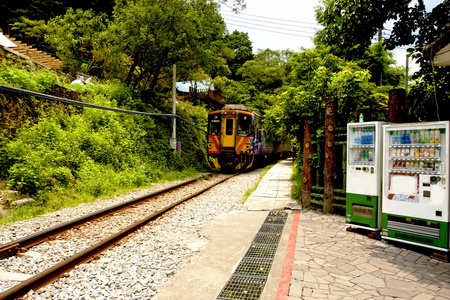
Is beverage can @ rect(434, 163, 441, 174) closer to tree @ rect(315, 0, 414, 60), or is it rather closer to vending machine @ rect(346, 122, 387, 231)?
vending machine @ rect(346, 122, 387, 231)

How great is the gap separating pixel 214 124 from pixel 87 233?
35.5 feet

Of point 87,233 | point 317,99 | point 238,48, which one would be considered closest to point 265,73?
point 238,48

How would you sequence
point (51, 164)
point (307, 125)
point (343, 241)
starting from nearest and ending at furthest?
point (343, 241)
point (307, 125)
point (51, 164)

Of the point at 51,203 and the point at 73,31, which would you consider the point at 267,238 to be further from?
the point at 73,31

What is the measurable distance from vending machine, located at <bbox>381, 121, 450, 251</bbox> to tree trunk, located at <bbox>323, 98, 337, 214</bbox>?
148cm

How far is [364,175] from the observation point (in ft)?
17.1

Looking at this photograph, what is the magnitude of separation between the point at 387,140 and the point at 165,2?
12008 mm

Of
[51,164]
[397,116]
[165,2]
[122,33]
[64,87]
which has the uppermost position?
[165,2]

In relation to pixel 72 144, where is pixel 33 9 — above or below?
above

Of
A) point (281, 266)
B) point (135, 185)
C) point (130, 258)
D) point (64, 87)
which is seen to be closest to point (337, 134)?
point (281, 266)

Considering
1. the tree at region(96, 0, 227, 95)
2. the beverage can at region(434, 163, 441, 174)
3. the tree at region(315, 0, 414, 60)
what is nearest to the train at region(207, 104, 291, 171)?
the tree at region(96, 0, 227, 95)


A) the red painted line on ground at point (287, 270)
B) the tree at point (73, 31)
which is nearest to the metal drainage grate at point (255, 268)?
the red painted line on ground at point (287, 270)

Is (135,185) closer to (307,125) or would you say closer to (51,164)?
(51,164)

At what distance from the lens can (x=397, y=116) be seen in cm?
521
